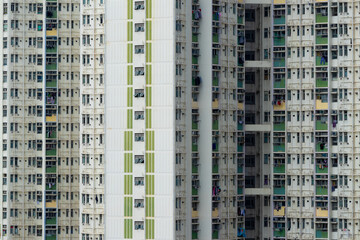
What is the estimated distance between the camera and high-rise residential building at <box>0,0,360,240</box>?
144 meters

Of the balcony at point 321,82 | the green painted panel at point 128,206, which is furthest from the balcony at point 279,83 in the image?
the green painted panel at point 128,206

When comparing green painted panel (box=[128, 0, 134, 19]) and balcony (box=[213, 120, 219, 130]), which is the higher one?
green painted panel (box=[128, 0, 134, 19])

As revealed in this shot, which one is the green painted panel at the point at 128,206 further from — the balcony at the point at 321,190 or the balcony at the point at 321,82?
the balcony at the point at 321,82

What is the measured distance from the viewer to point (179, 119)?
144750 millimetres

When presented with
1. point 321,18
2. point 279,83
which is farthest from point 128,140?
point 321,18

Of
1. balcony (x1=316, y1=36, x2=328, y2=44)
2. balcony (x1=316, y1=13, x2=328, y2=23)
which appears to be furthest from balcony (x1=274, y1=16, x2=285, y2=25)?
balcony (x1=316, y1=36, x2=328, y2=44)

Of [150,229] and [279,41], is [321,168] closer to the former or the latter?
[279,41]

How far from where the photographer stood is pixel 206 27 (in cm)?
14850

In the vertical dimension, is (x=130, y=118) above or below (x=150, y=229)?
above

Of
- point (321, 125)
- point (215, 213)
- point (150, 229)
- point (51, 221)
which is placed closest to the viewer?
point (150, 229)

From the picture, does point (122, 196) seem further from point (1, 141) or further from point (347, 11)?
point (347, 11)

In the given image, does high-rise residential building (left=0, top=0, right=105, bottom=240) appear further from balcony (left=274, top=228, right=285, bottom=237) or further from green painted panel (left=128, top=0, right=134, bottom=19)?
balcony (left=274, top=228, right=285, bottom=237)

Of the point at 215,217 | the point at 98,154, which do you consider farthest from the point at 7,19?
the point at 215,217

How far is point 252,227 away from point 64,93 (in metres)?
25.9
